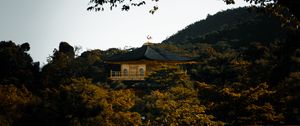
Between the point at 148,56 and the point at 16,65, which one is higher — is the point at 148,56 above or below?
above

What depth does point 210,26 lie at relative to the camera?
10544 cm

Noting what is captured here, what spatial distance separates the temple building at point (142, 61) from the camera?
40594 mm

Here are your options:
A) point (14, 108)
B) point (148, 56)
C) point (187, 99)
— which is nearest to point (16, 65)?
point (148, 56)

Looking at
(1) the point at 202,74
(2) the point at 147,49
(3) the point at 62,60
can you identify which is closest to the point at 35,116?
(1) the point at 202,74

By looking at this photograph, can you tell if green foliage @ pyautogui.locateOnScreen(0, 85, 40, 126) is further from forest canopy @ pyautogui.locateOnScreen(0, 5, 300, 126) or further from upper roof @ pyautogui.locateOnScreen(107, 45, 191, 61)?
upper roof @ pyautogui.locateOnScreen(107, 45, 191, 61)

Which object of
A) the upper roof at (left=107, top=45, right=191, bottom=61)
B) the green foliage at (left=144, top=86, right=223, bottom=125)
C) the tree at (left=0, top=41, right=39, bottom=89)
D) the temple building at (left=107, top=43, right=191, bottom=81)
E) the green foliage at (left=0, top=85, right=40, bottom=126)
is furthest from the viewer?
the tree at (left=0, top=41, right=39, bottom=89)

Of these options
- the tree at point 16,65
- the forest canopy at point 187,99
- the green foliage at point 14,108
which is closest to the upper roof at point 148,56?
the forest canopy at point 187,99

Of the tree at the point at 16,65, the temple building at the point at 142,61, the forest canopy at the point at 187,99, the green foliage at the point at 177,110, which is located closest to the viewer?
the forest canopy at the point at 187,99

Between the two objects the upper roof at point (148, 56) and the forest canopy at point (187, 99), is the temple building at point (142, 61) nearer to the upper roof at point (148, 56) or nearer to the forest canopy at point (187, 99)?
the upper roof at point (148, 56)

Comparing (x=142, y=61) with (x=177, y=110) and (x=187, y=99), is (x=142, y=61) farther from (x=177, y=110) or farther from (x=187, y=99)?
(x=177, y=110)

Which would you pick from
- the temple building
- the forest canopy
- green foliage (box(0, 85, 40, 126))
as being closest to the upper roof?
the temple building

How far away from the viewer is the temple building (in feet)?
133

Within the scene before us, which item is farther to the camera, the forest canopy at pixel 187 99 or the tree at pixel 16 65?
the tree at pixel 16 65

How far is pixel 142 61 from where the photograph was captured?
1617 inches
